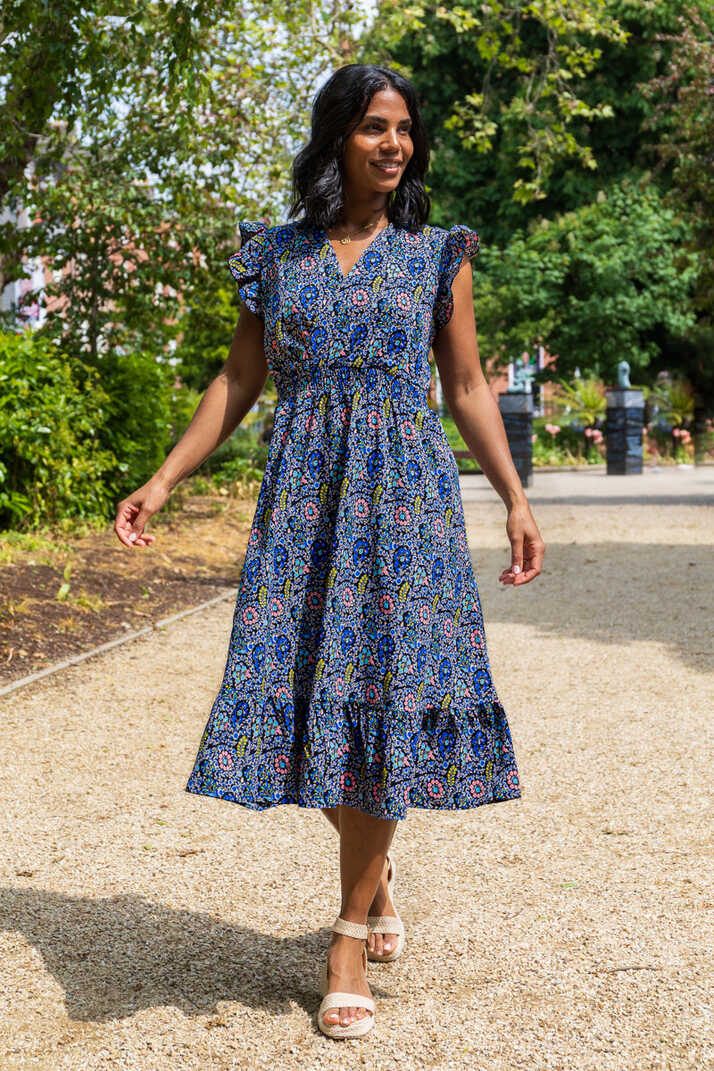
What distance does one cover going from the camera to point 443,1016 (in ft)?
9.52

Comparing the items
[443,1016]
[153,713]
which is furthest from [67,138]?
[443,1016]

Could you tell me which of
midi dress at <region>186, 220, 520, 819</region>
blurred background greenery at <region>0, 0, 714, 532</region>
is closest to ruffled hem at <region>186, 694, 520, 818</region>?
midi dress at <region>186, 220, 520, 819</region>

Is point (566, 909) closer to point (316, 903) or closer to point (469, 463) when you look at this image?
point (316, 903)

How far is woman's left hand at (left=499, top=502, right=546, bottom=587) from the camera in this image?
2.99m

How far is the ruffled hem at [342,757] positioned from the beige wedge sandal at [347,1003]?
30cm

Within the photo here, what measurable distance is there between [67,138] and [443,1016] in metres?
9.06

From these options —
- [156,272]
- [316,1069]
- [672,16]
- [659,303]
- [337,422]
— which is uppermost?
[672,16]

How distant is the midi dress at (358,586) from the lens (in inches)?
111

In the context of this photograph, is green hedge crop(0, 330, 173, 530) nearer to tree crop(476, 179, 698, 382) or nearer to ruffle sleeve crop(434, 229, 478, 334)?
ruffle sleeve crop(434, 229, 478, 334)

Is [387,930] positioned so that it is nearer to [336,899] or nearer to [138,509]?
[336,899]

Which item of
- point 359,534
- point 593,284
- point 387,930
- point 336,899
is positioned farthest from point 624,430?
point 359,534

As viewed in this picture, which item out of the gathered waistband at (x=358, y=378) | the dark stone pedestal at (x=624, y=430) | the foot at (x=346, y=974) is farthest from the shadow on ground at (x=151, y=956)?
the dark stone pedestal at (x=624, y=430)

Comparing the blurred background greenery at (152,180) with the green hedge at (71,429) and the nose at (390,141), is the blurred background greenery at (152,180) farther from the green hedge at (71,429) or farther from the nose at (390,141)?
the nose at (390,141)

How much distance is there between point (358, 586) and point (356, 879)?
64 centimetres
